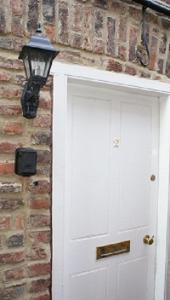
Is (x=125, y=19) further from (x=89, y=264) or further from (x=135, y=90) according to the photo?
(x=89, y=264)

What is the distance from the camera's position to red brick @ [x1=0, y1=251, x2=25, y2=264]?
1.79 meters

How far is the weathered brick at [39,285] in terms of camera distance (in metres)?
1.90

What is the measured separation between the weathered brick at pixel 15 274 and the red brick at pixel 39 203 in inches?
14.4

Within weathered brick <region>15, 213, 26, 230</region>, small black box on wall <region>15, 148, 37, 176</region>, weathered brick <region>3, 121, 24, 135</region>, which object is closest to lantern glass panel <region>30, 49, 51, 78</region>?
weathered brick <region>3, 121, 24, 135</region>

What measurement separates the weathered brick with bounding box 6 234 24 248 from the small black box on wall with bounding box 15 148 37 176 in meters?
0.36

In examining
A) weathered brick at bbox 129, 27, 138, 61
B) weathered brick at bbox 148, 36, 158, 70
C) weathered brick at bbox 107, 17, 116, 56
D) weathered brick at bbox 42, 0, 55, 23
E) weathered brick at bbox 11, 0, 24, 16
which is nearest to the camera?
weathered brick at bbox 11, 0, 24, 16

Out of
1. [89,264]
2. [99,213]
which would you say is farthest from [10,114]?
[89,264]

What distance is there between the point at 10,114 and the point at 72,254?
1.11 m

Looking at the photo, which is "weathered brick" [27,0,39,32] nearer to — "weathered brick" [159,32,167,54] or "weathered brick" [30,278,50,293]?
"weathered brick" [159,32,167,54]

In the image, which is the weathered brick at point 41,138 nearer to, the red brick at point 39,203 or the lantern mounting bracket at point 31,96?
the lantern mounting bracket at point 31,96

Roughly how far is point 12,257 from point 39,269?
0.20 m

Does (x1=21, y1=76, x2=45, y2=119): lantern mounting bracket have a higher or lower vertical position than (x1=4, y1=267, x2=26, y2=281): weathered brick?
higher

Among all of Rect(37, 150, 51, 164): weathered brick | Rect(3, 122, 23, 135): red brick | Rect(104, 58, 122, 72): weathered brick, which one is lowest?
→ Rect(37, 150, 51, 164): weathered brick

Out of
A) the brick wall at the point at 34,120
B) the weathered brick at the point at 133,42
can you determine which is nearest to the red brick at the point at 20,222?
the brick wall at the point at 34,120
